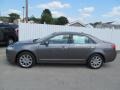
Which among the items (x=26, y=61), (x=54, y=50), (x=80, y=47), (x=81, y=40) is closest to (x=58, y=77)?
(x=54, y=50)

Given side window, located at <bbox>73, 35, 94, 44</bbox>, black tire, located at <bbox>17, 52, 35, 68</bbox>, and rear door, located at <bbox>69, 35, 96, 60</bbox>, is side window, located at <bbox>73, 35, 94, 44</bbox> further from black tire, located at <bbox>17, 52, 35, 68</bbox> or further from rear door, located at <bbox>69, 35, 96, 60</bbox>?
black tire, located at <bbox>17, 52, 35, 68</bbox>

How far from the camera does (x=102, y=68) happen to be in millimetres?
9750

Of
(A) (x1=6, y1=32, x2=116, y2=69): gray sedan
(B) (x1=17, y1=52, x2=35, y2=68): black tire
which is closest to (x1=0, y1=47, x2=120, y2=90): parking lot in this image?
(B) (x1=17, y1=52, x2=35, y2=68): black tire

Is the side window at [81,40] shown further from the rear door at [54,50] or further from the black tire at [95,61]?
the black tire at [95,61]

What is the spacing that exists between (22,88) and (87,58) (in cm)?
387

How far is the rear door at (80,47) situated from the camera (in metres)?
9.38

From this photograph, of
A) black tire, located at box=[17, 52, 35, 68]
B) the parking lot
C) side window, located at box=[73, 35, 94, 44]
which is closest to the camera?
the parking lot

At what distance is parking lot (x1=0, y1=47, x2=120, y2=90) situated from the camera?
21.9 ft

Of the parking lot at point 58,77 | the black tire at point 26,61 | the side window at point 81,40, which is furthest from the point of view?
the side window at point 81,40

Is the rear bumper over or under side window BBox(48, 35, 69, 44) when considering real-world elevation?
under

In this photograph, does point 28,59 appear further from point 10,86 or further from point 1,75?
point 10,86

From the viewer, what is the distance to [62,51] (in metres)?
9.29

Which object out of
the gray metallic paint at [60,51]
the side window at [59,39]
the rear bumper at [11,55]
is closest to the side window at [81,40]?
the gray metallic paint at [60,51]

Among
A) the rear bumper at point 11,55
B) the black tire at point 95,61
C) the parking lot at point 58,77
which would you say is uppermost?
the rear bumper at point 11,55
